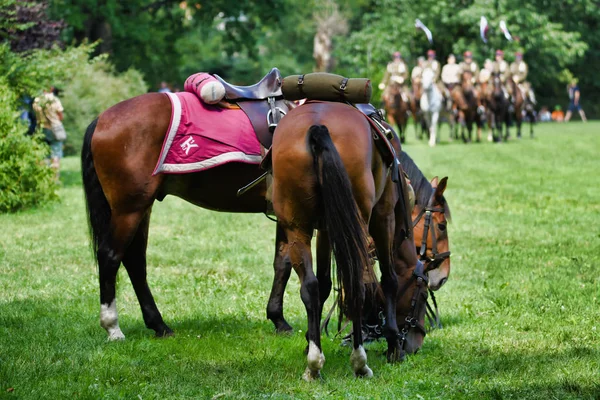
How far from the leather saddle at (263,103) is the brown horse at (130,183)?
30 centimetres

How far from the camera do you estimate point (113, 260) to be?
7.03 m

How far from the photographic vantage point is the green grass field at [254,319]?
585 centimetres

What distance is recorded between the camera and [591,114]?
59750 millimetres

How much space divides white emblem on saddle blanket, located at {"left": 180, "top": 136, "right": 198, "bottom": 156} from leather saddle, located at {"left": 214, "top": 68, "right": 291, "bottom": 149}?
1.70 feet

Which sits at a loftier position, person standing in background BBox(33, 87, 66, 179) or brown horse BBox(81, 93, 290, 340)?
brown horse BBox(81, 93, 290, 340)

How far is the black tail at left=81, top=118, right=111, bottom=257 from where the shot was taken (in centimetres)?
713

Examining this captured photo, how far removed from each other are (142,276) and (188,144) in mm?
1179

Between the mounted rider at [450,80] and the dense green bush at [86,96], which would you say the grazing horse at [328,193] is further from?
the mounted rider at [450,80]

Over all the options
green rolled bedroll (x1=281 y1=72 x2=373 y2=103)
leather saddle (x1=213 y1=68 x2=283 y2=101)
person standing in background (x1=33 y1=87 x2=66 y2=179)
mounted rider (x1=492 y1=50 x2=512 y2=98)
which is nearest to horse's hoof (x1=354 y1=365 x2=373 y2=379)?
green rolled bedroll (x1=281 y1=72 x2=373 y2=103)

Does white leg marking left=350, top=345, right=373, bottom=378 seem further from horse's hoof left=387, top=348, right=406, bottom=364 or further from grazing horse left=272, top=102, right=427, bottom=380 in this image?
horse's hoof left=387, top=348, right=406, bottom=364

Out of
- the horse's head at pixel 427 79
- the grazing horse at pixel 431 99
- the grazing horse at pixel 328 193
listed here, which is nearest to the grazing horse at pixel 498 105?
the grazing horse at pixel 431 99

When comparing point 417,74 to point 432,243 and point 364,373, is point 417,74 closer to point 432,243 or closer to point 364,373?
point 432,243

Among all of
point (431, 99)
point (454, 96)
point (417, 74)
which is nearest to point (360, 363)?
point (431, 99)

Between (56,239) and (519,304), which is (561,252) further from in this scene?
(56,239)
